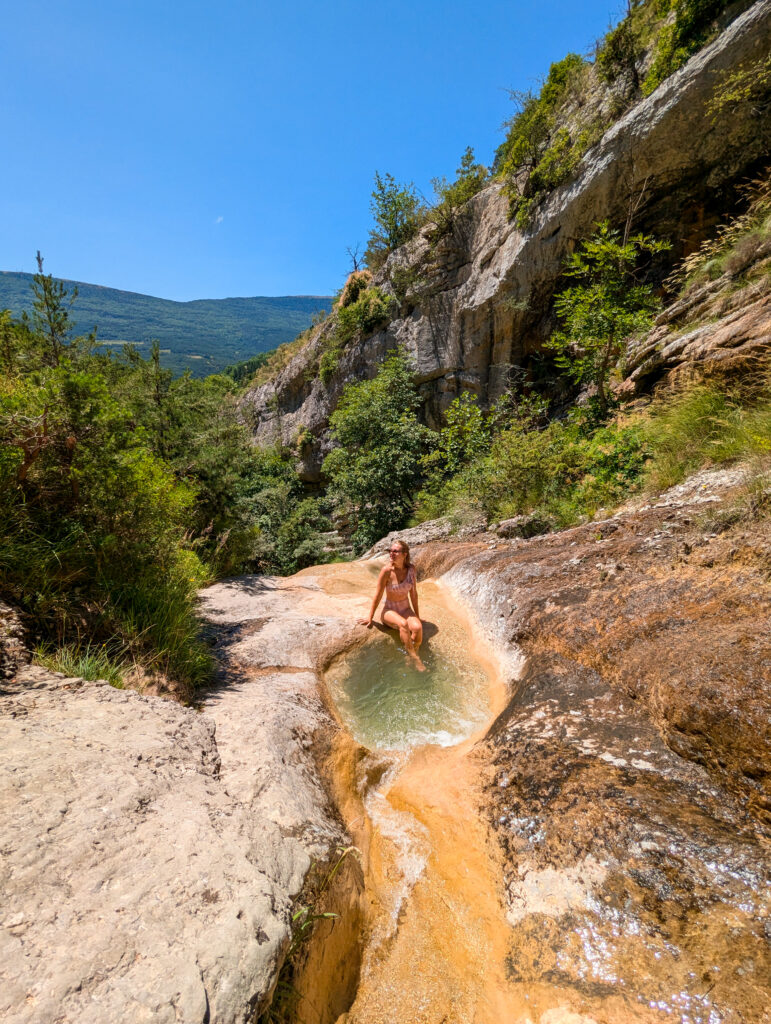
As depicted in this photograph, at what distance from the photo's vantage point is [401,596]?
19.4 ft

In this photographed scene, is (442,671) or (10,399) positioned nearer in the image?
(10,399)

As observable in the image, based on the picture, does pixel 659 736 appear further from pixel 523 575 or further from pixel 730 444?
pixel 730 444

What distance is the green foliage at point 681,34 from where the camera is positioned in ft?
25.8

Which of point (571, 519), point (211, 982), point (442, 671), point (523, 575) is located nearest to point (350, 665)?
Answer: point (442, 671)

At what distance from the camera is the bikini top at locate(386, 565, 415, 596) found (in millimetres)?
5792

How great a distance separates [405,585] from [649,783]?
3.78 meters

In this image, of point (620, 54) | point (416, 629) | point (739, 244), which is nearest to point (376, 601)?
point (416, 629)

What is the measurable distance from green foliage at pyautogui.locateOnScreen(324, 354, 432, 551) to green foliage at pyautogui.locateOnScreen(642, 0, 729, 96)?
935cm

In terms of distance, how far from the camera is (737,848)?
1.92m

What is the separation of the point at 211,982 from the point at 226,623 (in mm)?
Result: 4427

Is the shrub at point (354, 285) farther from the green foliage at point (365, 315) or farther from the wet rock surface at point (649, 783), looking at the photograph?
the wet rock surface at point (649, 783)

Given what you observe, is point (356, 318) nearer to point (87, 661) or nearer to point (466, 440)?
point (466, 440)

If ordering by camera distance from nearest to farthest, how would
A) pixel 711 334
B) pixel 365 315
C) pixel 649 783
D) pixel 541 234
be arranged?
pixel 649 783 → pixel 711 334 → pixel 541 234 → pixel 365 315

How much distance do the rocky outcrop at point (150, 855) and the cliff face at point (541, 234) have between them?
12.9 metres
